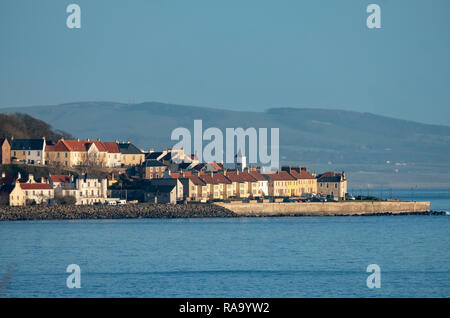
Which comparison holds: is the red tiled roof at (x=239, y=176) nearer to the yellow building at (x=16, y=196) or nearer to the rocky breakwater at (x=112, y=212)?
the rocky breakwater at (x=112, y=212)

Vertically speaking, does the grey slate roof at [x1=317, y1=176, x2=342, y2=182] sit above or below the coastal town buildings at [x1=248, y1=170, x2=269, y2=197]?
above

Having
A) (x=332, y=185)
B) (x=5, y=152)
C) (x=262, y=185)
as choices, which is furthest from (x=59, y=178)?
(x=332, y=185)

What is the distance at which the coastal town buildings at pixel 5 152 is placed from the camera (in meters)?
93.2

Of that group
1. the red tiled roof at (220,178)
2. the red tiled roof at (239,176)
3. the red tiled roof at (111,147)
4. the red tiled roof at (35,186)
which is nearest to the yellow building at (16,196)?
the red tiled roof at (35,186)

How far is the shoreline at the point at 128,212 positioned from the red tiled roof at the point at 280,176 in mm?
12679

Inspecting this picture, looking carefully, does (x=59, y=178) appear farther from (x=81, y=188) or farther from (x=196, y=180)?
(x=196, y=180)

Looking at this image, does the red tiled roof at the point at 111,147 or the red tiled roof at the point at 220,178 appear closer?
the red tiled roof at the point at 220,178

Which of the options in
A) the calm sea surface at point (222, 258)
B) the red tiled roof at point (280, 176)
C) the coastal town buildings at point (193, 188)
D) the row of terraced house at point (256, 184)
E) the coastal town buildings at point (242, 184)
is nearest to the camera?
the calm sea surface at point (222, 258)

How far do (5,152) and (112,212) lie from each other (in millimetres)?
18754

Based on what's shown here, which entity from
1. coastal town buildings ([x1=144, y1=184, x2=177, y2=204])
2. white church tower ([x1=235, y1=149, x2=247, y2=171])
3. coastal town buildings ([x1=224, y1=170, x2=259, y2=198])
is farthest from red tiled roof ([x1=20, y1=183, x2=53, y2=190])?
white church tower ([x1=235, y1=149, x2=247, y2=171])

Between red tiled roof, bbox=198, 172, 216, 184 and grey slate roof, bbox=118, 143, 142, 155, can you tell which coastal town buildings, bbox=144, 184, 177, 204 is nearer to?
red tiled roof, bbox=198, 172, 216, 184

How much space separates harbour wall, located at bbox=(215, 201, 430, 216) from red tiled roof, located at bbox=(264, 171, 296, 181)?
10.8 meters

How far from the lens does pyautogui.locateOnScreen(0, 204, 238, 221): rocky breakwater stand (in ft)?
253
